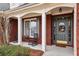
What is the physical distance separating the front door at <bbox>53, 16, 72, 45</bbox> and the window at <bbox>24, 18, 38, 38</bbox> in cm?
151

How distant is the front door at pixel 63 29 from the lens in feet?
27.7

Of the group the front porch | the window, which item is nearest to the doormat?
the front porch

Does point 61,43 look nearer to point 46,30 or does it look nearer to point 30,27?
point 46,30

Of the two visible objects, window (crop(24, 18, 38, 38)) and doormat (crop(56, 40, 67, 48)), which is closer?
doormat (crop(56, 40, 67, 48))

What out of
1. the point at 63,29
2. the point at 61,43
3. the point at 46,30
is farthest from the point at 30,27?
the point at 61,43

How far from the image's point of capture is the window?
10156 millimetres

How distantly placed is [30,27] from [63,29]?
2.77 meters

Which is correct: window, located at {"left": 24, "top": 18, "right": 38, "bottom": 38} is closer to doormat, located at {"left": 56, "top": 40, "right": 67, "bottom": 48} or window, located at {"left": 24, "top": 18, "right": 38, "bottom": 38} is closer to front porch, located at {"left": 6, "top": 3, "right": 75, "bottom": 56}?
front porch, located at {"left": 6, "top": 3, "right": 75, "bottom": 56}

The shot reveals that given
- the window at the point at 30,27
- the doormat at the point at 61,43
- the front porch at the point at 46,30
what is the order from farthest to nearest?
the window at the point at 30,27 < the doormat at the point at 61,43 < the front porch at the point at 46,30

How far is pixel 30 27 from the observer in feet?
35.0

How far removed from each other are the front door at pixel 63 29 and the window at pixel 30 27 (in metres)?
1.51

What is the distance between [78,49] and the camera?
18.0 feet

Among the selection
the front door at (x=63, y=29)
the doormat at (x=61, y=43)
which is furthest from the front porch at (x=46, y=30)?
the doormat at (x=61, y=43)

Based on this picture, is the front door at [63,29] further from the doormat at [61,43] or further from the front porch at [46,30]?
the doormat at [61,43]
